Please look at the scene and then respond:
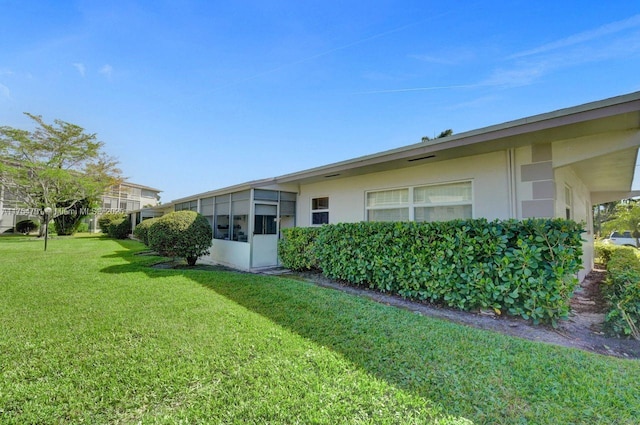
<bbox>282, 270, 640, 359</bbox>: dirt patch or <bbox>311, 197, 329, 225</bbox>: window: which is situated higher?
<bbox>311, 197, 329, 225</bbox>: window

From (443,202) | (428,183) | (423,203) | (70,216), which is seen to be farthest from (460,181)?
(70,216)

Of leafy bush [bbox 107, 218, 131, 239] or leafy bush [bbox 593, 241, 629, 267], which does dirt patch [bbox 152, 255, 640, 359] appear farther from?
leafy bush [bbox 107, 218, 131, 239]

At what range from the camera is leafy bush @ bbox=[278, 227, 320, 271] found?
778 centimetres

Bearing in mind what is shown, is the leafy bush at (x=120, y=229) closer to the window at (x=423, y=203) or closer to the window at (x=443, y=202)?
the window at (x=423, y=203)

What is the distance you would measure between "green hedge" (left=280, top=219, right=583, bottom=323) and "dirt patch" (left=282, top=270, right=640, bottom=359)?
160 millimetres

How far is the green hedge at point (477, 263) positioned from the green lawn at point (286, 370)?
0.93 metres

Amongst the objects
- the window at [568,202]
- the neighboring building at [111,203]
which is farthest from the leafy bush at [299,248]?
the neighboring building at [111,203]

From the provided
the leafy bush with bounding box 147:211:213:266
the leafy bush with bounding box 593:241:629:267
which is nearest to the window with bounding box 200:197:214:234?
the leafy bush with bounding box 147:211:213:266

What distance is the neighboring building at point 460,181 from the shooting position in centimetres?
425

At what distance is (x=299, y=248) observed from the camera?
8.07 meters

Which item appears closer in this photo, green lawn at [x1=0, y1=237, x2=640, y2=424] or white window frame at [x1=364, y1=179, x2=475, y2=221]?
green lawn at [x1=0, y1=237, x2=640, y2=424]

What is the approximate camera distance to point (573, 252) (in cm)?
393

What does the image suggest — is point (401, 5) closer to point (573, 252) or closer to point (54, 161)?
point (573, 252)

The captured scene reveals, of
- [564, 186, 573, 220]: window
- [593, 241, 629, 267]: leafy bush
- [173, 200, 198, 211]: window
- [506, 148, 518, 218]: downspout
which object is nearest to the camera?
[506, 148, 518, 218]: downspout
